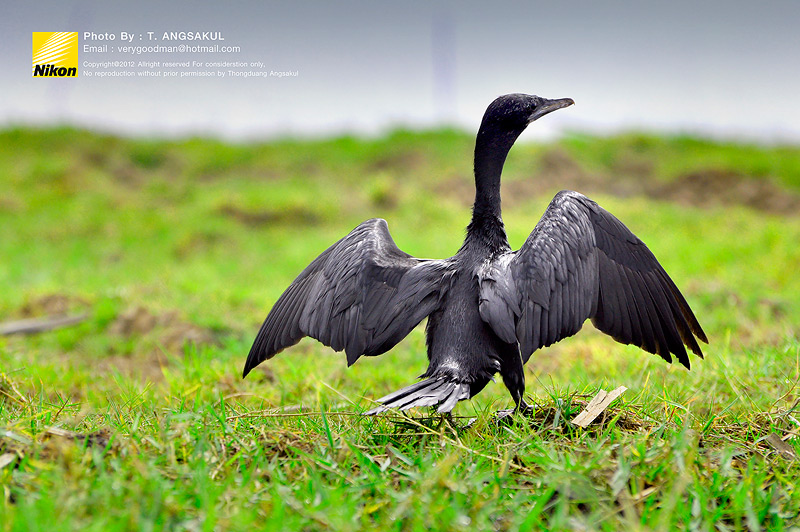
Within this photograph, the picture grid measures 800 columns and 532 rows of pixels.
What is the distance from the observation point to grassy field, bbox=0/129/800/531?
222 cm

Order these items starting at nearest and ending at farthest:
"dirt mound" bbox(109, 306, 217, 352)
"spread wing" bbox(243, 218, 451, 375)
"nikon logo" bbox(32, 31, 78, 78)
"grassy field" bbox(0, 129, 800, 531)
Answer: "grassy field" bbox(0, 129, 800, 531)
"spread wing" bbox(243, 218, 451, 375)
"dirt mound" bbox(109, 306, 217, 352)
"nikon logo" bbox(32, 31, 78, 78)

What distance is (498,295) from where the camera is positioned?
120 inches

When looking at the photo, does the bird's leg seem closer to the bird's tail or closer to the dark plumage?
the dark plumage

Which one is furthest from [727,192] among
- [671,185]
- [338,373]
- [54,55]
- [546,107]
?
[54,55]

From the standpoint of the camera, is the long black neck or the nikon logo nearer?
the long black neck

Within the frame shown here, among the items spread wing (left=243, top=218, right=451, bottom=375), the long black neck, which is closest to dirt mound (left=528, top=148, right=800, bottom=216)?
the long black neck

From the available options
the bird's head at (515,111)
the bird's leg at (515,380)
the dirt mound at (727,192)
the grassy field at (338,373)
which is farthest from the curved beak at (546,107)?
A: the dirt mound at (727,192)

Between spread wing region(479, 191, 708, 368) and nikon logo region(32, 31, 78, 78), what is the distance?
6.52 meters

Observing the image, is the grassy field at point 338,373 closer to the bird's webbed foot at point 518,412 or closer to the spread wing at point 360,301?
the bird's webbed foot at point 518,412

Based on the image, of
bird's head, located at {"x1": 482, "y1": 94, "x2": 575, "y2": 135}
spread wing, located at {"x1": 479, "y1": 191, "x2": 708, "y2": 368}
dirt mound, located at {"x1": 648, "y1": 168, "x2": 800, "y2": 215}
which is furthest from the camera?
dirt mound, located at {"x1": 648, "y1": 168, "x2": 800, "y2": 215}

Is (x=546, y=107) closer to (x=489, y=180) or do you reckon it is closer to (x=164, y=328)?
(x=489, y=180)

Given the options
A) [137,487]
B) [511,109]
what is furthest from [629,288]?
[137,487]

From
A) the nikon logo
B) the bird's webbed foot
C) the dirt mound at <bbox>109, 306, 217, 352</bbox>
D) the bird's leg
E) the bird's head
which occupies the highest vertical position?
the nikon logo

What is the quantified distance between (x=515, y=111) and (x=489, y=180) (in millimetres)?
366
